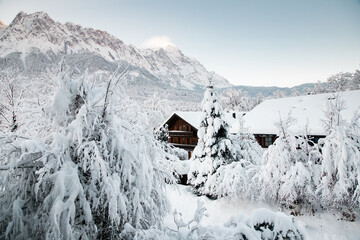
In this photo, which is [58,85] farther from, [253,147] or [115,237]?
[253,147]

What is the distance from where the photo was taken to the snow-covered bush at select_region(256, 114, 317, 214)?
1007cm

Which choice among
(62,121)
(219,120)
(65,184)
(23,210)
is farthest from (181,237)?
(219,120)

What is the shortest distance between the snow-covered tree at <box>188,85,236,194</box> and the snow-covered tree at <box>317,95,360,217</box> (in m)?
5.56

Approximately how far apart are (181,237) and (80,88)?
3.32 meters

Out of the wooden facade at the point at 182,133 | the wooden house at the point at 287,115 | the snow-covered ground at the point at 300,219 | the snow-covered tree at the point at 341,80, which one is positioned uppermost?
the snow-covered tree at the point at 341,80

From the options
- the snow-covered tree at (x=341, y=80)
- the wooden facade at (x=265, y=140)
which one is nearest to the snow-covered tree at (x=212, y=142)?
the wooden facade at (x=265, y=140)

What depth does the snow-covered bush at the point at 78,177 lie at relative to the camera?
286 cm

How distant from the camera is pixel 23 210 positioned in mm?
3139

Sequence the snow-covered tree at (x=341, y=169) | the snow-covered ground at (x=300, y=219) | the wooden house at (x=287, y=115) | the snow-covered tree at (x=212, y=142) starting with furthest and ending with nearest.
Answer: the wooden house at (x=287, y=115)
the snow-covered tree at (x=212, y=142)
the snow-covered tree at (x=341, y=169)
the snow-covered ground at (x=300, y=219)

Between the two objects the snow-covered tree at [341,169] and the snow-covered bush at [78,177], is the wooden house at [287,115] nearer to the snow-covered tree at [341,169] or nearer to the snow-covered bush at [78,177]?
the snow-covered tree at [341,169]

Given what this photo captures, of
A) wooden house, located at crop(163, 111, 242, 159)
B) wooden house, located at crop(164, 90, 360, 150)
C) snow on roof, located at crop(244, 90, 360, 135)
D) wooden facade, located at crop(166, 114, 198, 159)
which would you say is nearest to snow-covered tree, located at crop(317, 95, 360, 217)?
wooden house, located at crop(164, 90, 360, 150)

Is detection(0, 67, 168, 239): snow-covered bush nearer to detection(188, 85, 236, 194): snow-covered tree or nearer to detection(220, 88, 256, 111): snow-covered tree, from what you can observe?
detection(188, 85, 236, 194): snow-covered tree

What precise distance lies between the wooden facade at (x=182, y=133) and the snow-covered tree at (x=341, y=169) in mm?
18052

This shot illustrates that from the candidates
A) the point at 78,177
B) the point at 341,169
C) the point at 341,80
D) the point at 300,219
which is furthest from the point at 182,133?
the point at 341,80
